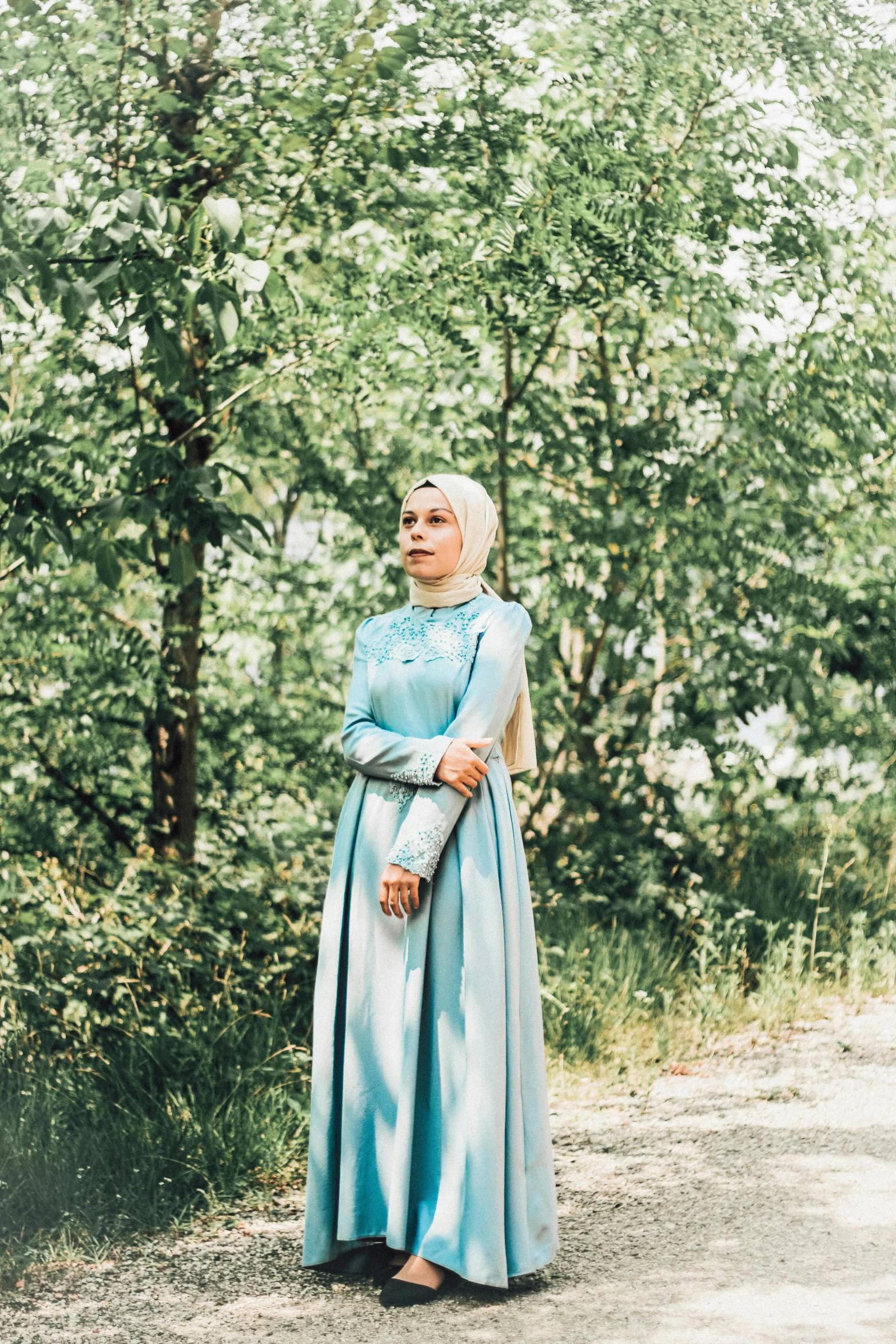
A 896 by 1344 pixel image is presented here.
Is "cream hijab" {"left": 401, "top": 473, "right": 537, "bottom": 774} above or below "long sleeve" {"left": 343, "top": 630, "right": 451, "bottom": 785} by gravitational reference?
above

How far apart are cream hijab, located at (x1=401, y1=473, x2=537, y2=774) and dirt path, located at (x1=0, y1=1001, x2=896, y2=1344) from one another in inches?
56.8

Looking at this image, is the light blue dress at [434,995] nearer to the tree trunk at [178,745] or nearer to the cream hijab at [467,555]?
the cream hijab at [467,555]

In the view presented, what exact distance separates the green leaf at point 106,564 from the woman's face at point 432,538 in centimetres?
107

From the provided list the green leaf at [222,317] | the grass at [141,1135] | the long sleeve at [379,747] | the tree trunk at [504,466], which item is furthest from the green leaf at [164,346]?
the grass at [141,1135]

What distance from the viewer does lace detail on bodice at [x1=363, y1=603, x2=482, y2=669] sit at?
3447mm

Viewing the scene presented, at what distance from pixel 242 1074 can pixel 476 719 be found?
1.99m

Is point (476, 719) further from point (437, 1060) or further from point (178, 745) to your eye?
point (178, 745)

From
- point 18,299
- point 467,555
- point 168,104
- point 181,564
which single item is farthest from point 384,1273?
point 168,104

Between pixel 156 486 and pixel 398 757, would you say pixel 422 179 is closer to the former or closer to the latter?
pixel 156 486

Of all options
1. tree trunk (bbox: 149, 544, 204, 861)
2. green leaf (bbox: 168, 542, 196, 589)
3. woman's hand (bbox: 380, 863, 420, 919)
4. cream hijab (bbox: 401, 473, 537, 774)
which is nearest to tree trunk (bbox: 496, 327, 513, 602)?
tree trunk (bbox: 149, 544, 204, 861)

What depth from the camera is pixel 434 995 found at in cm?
333

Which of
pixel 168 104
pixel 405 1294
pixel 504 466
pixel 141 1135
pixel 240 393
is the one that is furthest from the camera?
pixel 504 466

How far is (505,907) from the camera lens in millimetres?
3395

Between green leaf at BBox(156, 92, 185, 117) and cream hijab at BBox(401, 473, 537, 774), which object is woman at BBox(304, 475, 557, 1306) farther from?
green leaf at BBox(156, 92, 185, 117)
